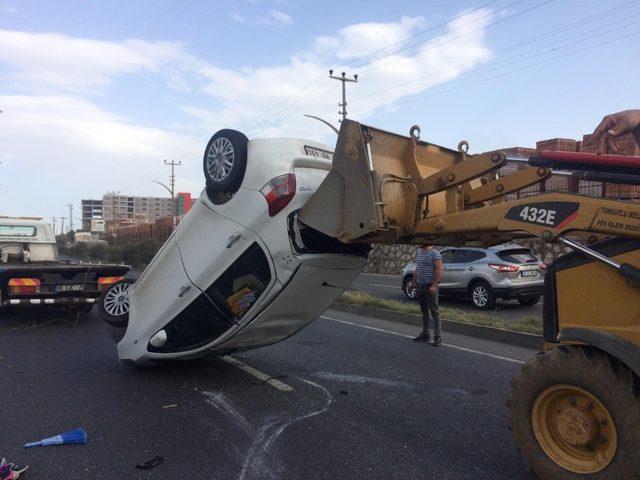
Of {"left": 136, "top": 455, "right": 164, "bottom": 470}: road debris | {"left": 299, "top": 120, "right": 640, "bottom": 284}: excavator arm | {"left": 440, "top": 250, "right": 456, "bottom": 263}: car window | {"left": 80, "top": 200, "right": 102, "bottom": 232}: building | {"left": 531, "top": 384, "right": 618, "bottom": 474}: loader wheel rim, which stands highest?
{"left": 80, "top": 200, "right": 102, "bottom": 232}: building

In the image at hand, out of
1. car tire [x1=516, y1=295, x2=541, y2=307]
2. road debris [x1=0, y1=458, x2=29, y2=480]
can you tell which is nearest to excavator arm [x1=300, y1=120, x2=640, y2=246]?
road debris [x1=0, y1=458, x2=29, y2=480]

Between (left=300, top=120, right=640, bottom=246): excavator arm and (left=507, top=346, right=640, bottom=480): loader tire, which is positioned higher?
(left=300, top=120, right=640, bottom=246): excavator arm

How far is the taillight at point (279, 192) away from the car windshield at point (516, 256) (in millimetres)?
9960

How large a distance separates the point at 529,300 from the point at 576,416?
11.4m

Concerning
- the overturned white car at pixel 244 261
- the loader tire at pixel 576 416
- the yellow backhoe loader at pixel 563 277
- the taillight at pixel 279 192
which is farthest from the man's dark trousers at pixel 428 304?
the loader tire at pixel 576 416

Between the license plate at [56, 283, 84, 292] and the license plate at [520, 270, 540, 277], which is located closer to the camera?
the license plate at [56, 283, 84, 292]

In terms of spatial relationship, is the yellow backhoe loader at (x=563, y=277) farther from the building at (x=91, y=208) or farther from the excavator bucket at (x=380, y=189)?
the building at (x=91, y=208)

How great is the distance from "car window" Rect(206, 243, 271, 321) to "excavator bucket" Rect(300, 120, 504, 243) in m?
0.66

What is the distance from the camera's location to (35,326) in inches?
395

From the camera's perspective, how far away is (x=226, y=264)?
16.6 feet

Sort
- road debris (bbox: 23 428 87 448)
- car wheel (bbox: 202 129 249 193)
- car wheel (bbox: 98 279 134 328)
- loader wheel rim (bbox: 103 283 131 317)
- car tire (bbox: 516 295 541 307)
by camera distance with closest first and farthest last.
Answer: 1. road debris (bbox: 23 428 87 448)
2. car wheel (bbox: 202 129 249 193)
3. car wheel (bbox: 98 279 134 328)
4. loader wheel rim (bbox: 103 283 131 317)
5. car tire (bbox: 516 295 541 307)

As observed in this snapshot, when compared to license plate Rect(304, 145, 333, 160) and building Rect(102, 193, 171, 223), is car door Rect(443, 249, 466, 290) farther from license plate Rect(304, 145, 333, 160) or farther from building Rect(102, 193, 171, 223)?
building Rect(102, 193, 171, 223)

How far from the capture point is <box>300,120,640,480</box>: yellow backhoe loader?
314cm

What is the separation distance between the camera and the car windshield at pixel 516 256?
1340 cm
